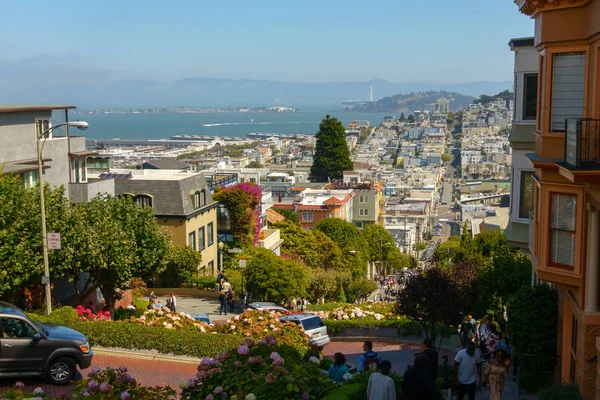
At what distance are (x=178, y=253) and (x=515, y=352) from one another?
2304 cm

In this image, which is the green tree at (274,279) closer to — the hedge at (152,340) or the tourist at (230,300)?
the tourist at (230,300)

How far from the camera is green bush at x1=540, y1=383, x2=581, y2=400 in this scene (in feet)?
40.1

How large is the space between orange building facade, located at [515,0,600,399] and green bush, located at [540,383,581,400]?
0.14 metres

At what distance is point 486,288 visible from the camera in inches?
1094

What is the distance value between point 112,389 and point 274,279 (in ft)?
73.9

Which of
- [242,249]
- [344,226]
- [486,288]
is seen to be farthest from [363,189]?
[486,288]

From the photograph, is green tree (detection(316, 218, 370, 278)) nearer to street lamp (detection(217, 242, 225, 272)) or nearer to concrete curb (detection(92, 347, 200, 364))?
street lamp (detection(217, 242, 225, 272))

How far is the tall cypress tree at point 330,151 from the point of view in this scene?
110375 millimetres

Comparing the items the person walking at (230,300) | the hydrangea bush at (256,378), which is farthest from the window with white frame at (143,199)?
the hydrangea bush at (256,378)

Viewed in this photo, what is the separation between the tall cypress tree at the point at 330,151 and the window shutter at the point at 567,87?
9582 centimetres

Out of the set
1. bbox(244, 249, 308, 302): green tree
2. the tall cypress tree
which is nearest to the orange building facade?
bbox(244, 249, 308, 302): green tree

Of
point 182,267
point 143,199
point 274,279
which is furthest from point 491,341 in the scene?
point 143,199

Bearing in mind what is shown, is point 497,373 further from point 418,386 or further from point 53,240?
point 53,240

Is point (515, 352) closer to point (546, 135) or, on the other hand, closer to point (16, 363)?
point (546, 135)
